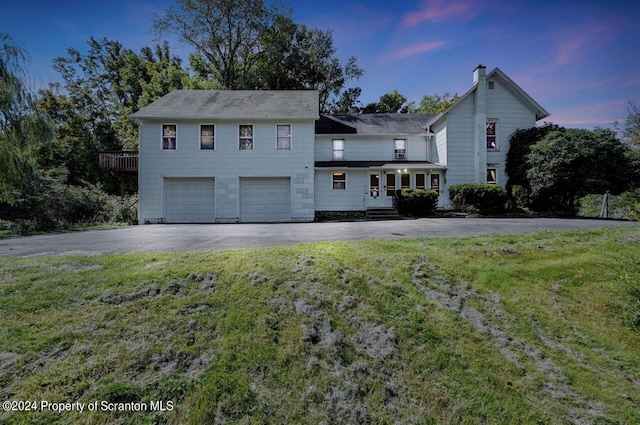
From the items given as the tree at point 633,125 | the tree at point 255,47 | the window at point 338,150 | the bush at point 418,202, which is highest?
the tree at point 255,47

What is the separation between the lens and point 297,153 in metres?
15.0

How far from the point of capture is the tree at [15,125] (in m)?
9.82

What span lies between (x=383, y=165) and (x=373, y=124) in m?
3.93

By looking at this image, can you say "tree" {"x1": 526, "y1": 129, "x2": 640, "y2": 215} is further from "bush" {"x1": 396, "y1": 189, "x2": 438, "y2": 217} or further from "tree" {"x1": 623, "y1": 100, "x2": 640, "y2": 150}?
"tree" {"x1": 623, "y1": 100, "x2": 640, "y2": 150}

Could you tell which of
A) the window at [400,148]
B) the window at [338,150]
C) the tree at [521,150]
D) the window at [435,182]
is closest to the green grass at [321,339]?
the window at [435,182]

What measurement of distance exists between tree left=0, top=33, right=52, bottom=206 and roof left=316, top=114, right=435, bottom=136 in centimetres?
1292

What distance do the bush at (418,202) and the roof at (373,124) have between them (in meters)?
4.78

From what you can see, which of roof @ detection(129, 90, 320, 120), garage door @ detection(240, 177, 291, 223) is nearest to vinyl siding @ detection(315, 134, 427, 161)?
roof @ detection(129, 90, 320, 120)

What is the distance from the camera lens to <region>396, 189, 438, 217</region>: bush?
1462 centimetres

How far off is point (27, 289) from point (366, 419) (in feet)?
14.8

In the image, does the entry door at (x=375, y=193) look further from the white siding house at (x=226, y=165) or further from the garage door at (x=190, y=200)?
the garage door at (x=190, y=200)

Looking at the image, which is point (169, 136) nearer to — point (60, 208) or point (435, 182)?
point (60, 208)

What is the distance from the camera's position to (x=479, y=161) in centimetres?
1591

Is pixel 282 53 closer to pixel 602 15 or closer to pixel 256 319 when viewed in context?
pixel 602 15
